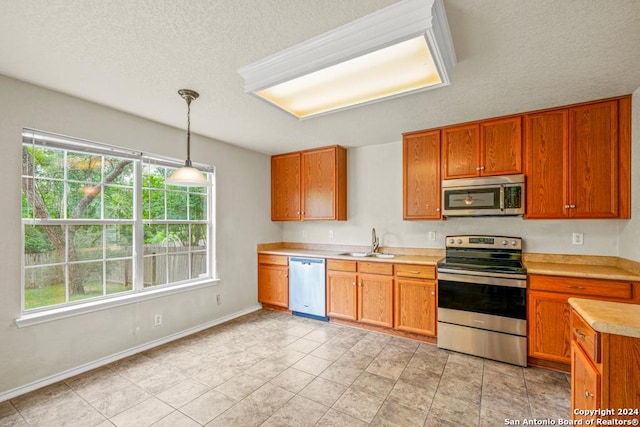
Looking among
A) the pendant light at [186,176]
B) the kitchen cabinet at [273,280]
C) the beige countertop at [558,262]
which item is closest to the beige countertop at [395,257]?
the beige countertop at [558,262]

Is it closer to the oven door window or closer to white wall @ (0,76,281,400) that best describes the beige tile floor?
white wall @ (0,76,281,400)

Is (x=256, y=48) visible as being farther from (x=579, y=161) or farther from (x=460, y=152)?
(x=579, y=161)

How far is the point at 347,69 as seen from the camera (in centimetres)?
197

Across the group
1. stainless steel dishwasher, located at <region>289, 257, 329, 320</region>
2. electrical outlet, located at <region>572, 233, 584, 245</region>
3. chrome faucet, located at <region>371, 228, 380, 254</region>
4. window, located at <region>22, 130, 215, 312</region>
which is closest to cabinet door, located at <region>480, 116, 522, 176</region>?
electrical outlet, located at <region>572, 233, 584, 245</region>

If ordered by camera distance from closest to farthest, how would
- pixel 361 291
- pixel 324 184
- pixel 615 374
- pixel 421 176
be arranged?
pixel 615 374 → pixel 421 176 → pixel 361 291 → pixel 324 184

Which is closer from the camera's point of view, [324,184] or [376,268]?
[376,268]

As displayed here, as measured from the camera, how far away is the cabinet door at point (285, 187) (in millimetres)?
4445

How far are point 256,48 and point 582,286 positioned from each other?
3.19 meters

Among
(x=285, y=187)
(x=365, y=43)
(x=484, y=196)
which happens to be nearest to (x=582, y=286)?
(x=484, y=196)

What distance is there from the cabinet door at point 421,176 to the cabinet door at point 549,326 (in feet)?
4.03

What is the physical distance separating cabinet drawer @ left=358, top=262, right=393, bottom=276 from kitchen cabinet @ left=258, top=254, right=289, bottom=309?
1.18 metres

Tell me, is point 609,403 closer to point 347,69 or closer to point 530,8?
point 530,8

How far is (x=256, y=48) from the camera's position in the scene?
181cm

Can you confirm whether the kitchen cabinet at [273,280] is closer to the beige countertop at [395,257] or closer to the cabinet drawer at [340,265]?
the beige countertop at [395,257]
